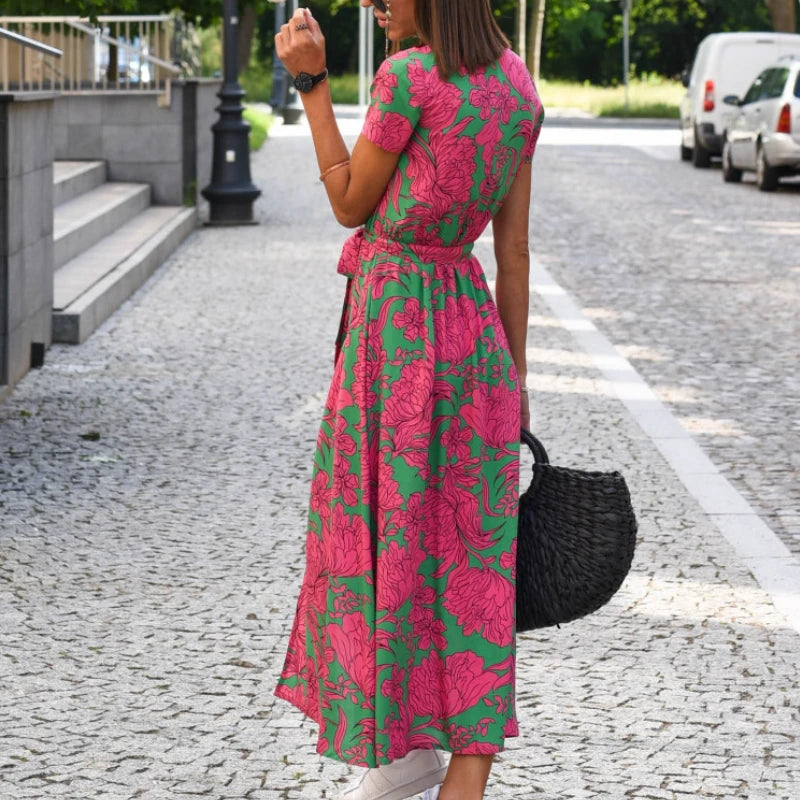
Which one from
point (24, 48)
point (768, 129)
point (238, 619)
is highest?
point (24, 48)

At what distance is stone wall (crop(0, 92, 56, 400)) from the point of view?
8.76 meters

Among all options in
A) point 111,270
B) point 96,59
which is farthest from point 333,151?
point 96,59

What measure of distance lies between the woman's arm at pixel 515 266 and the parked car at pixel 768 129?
1920cm

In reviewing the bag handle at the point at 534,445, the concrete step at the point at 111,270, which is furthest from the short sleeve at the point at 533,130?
the concrete step at the point at 111,270

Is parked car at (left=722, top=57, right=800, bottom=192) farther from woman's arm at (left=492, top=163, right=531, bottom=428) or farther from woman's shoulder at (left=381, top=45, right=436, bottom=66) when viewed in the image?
woman's shoulder at (left=381, top=45, right=436, bottom=66)

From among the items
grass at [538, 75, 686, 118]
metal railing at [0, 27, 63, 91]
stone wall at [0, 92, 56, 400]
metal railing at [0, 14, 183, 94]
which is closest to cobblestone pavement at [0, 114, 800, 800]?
stone wall at [0, 92, 56, 400]

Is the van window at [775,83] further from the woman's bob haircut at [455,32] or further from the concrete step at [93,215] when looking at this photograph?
the woman's bob haircut at [455,32]

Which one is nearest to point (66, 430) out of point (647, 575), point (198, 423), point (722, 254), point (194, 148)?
point (198, 423)

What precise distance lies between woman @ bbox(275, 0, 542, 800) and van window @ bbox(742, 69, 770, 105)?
2133 centimetres

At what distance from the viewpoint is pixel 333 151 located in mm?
3277

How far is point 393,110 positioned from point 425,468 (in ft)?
2.20

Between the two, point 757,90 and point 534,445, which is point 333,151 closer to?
point 534,445

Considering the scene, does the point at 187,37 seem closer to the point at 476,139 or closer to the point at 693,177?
the point at 693,177

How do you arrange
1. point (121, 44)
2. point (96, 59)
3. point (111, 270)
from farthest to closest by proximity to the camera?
point (121, 44)
point (96, 59)
point (111, 270)
